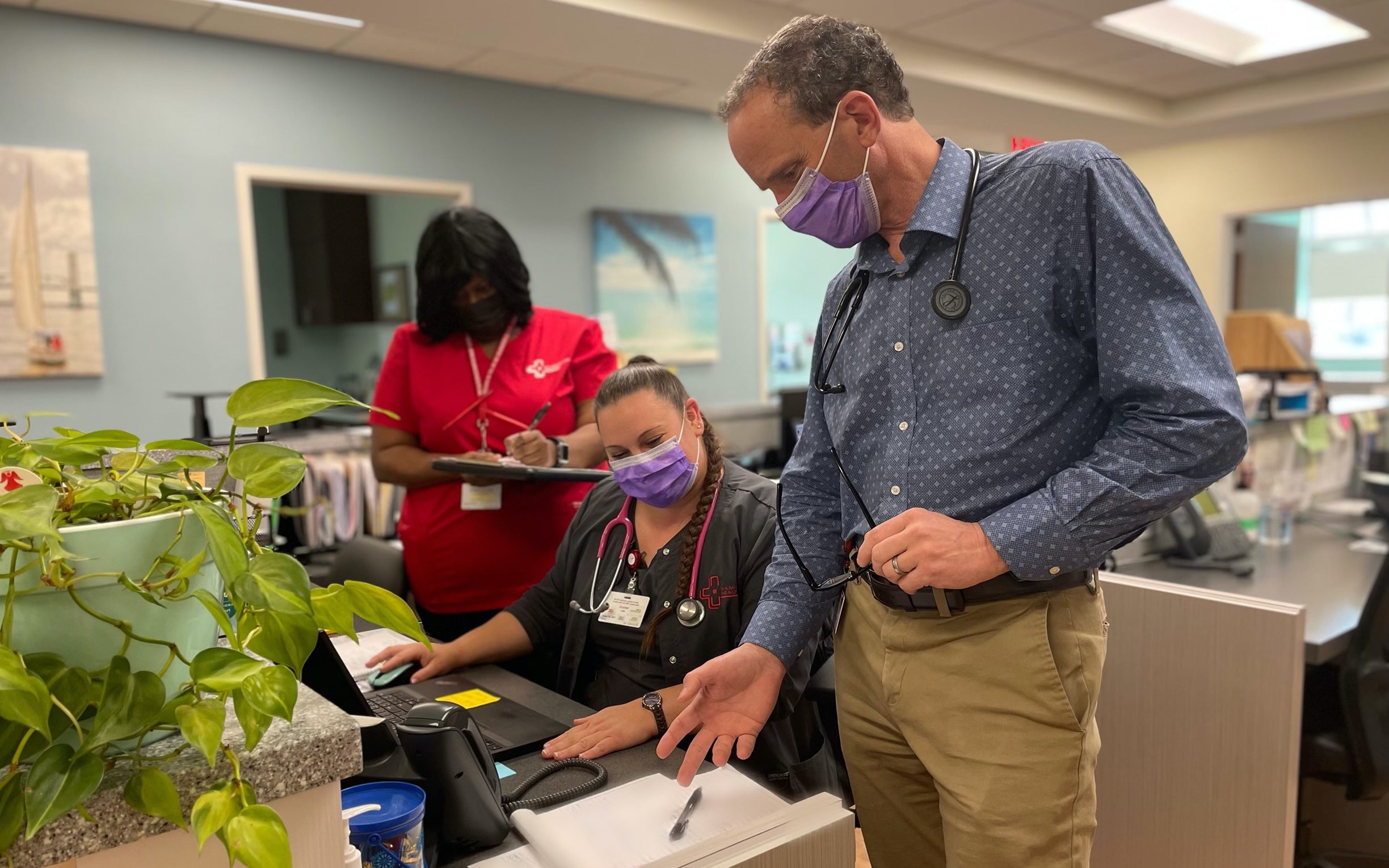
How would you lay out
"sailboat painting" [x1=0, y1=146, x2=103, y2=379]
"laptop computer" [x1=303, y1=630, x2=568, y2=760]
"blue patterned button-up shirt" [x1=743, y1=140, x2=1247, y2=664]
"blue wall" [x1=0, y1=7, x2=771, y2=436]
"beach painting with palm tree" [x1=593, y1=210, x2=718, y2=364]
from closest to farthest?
"blue patterned button-up shirt" [x1=743, y1=140, x2=1247, y2=664] → "laptop computer" [x1=303, y1=630, x2=568, y2=760] → "sailboat painting" [x1=0, y1=146, x2=103, y2=379] → "blue wall" [x1=0, y1=7, x2=771, y2=436] → "beach painting with palm tree" [x1=593, y1=210, x2=718, y2=364]

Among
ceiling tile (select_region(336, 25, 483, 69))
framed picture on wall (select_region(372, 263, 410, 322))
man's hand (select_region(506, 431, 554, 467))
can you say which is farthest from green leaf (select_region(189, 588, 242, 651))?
framed picture on wall (select_region(372, 263, 410, 322))

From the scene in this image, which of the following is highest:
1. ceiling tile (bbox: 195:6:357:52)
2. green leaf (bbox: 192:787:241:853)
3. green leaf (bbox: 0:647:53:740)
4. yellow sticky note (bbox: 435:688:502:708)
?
ceiling tile (bbox: 195:6:357:52)

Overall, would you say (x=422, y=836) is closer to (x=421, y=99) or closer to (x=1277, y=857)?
(x=1277, y=857)

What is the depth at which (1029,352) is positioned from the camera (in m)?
1.03

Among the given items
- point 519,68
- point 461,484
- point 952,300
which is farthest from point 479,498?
point 519,68

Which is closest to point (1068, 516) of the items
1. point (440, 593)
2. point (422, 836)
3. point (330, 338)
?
point (422, 836)

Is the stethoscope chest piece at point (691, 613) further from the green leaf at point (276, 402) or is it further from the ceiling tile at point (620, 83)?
the ceiling tile at point (620, 83)

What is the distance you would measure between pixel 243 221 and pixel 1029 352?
173 inches

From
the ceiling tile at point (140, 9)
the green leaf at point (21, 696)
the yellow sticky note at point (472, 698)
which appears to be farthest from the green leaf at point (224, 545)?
the ceiling tile at point (140, 9)

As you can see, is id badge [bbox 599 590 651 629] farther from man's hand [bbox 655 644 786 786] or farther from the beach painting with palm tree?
the beach painting with palm tree

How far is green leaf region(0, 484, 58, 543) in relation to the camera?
22.0 inches

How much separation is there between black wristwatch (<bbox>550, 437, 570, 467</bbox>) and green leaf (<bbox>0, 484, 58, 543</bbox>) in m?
1.53

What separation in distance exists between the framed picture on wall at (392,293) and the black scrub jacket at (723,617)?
528cm

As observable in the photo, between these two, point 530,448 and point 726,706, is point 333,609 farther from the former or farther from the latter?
point 530,448
